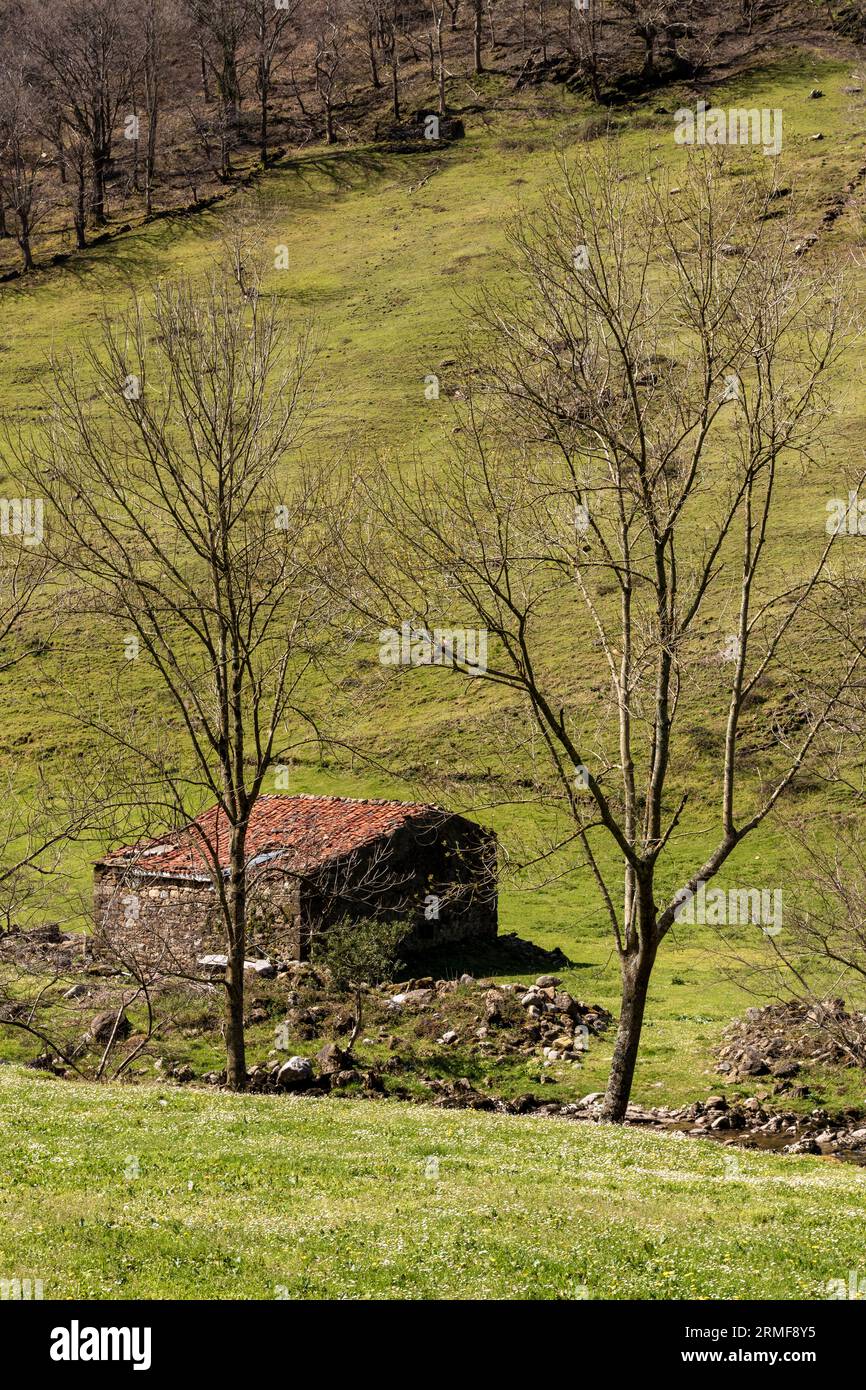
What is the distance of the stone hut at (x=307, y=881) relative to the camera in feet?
113

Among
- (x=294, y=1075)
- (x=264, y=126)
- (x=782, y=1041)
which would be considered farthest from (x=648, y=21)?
(x=294, y=1075)

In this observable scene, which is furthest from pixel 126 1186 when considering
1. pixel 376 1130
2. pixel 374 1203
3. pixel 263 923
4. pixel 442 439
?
pixel 442 439

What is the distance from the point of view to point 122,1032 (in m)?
30.4

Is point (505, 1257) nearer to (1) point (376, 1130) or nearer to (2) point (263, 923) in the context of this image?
(1) point (376, 1130)

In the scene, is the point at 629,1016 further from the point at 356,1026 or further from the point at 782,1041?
the point at 782,1041

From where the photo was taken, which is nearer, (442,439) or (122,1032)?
(122,1032)

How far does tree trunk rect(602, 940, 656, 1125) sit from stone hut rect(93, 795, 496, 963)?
551 inches

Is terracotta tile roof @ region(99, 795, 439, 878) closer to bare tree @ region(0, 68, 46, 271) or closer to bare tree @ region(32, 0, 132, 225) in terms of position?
bare tree @ region(0, 68, 46, 271)

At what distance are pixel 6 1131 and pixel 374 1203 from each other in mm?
5337

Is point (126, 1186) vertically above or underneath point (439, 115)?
underneath

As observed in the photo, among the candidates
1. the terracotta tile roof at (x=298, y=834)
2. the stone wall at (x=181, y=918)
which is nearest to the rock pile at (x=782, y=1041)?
the terracotta tile roof at (x=298, y=834)

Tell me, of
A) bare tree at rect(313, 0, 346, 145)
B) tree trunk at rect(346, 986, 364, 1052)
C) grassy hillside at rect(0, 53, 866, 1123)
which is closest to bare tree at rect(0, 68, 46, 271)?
grassy hillside at rect(0, 53, 866, 1123)
